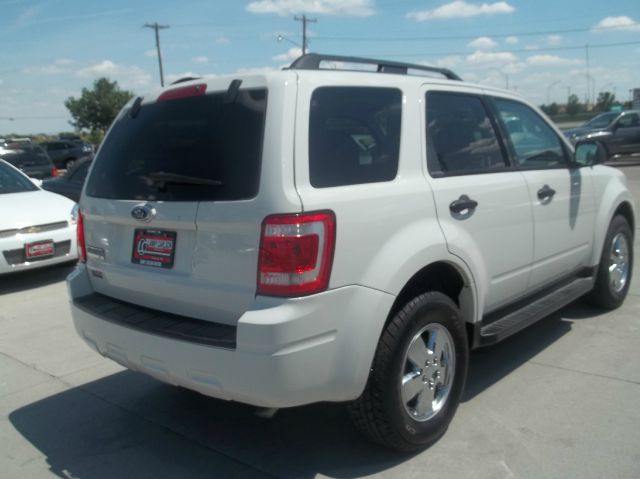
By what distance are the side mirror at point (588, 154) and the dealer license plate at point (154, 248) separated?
3.21 m

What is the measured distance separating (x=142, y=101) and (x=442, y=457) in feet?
8.29

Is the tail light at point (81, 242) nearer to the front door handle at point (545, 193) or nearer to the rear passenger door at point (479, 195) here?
the rear passenger door at point (479, 195)

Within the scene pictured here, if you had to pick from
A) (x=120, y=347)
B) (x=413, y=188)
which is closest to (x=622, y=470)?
(x=413, y=188)

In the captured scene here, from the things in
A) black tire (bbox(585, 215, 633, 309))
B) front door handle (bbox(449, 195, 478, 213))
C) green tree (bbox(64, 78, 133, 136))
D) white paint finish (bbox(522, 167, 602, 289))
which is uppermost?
green tree (bbox(64, 78, 133, 136))

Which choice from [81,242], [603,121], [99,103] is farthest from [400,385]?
[99,103]

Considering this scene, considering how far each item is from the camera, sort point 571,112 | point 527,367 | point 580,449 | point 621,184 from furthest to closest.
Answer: point 571,112
point 621,184
point 527,367
point 580,449

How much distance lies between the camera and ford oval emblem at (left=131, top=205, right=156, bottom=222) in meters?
3.11

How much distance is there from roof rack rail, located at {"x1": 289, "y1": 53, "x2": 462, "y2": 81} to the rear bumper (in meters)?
1.24

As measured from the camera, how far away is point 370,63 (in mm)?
3609

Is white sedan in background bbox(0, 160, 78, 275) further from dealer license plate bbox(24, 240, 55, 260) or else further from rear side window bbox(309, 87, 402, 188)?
rear side window bbox(309, 87, 402, 188)

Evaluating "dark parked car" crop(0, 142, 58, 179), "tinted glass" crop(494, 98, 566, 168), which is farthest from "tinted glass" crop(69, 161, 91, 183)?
"tinted glass" crop(494, 98, 566, 168)

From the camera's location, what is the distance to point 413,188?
126 inches

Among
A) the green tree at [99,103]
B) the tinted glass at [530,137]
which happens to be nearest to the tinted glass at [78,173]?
the tinted glass at [530,137]

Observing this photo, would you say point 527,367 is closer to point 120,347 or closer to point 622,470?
point 622,470
